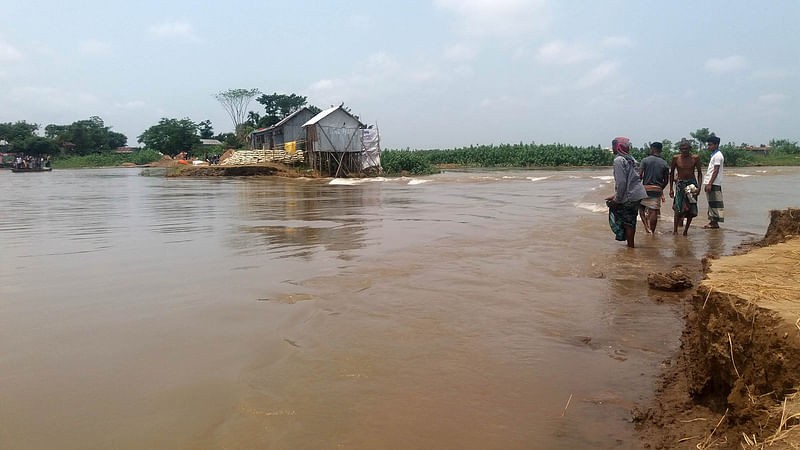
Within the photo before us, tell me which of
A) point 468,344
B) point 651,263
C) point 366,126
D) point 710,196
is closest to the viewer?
point 468,344

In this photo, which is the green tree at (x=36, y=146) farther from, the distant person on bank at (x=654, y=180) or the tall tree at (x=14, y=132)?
the distant person on bank at (x=654, y=180)

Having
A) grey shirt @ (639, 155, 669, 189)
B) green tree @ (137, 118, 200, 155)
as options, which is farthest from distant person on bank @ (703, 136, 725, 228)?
green tree @ (137, 118, 200, 155)

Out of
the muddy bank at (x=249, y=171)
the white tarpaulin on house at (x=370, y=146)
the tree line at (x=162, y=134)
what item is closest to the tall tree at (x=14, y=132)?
the tree line at (x=162, y=134)

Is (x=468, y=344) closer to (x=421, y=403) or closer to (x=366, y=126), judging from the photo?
(x=421, y=403)

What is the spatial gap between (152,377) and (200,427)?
2.23 ft

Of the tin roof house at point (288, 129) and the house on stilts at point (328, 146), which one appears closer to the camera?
the house on stilts at point (328, 146)

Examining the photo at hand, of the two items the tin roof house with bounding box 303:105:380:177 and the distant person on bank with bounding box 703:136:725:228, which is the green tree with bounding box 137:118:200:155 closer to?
the tin roof house with bounding box 303:105:380:177

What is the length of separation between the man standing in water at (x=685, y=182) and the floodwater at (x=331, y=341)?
0.63 meters

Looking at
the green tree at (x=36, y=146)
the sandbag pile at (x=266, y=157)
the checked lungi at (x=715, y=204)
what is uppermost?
the green tree at (x=36, y=146)

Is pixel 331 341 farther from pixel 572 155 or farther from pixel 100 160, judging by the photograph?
pixel 100 160

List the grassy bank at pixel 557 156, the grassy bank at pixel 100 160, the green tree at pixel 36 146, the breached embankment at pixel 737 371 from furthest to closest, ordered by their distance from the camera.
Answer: the grassy bank at pixel 100 160, the green tree at pixel 36 146, the grassy bank at pixel 557 156, the breached embankment at pixel 737 371

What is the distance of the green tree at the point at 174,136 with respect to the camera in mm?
61125

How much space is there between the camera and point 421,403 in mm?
2535

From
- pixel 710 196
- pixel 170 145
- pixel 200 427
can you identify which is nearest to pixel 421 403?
pixel 200 427
